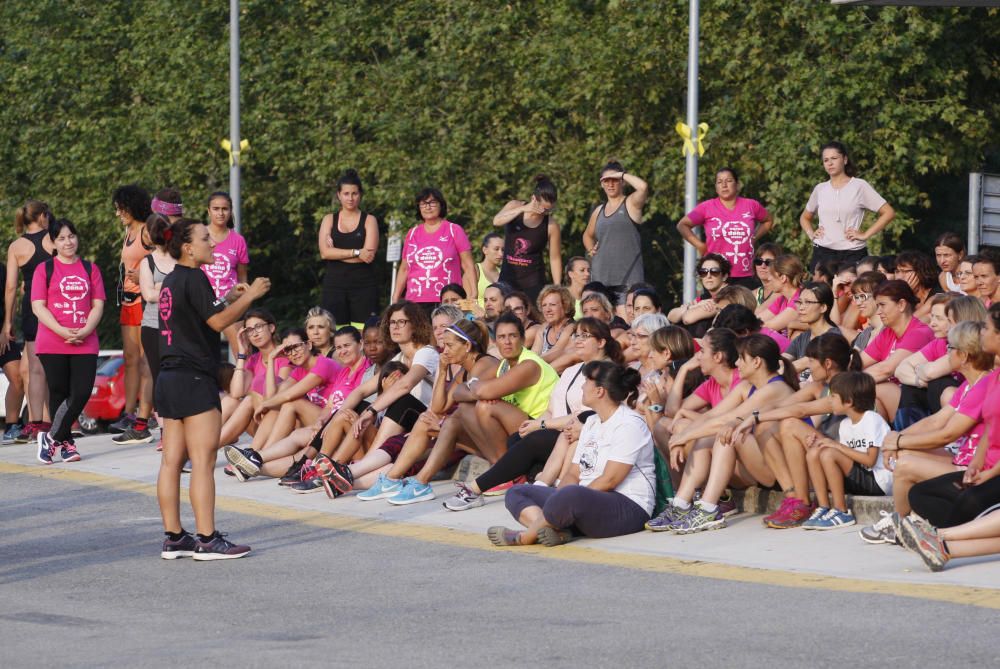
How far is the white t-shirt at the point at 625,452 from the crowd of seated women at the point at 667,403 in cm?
1

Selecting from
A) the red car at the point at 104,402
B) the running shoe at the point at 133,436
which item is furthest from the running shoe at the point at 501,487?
the red car at the point at 104,402

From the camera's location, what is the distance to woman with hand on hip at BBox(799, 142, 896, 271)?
597 inches

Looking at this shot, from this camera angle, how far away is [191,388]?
32.3ft

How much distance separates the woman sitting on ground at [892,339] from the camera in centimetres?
1132

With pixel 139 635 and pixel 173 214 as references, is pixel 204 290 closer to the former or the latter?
pixel 139 635

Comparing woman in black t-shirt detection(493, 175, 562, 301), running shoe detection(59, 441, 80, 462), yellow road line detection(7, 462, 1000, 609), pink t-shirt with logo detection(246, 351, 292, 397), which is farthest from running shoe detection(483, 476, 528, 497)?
running shoe detection(59, 441, 80, 462)

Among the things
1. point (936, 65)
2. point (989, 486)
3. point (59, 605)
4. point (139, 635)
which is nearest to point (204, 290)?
point (59, 605)

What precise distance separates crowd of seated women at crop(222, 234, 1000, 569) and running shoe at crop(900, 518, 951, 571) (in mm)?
13

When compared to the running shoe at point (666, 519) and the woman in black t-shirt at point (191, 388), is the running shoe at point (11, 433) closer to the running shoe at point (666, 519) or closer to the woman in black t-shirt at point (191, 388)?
the woman in black t-shirt at point (191, 388)

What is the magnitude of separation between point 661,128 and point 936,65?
4829mm

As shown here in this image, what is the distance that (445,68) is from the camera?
93.2 ft

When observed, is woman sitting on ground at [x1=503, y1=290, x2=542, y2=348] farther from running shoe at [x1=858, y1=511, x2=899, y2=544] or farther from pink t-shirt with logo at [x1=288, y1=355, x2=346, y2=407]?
running shoe at [x1=858, y1=511, x2=899, y2=544]

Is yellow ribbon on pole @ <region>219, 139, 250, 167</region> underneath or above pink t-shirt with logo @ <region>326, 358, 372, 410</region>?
above

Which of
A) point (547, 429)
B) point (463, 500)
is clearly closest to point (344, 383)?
point (463, 500)
